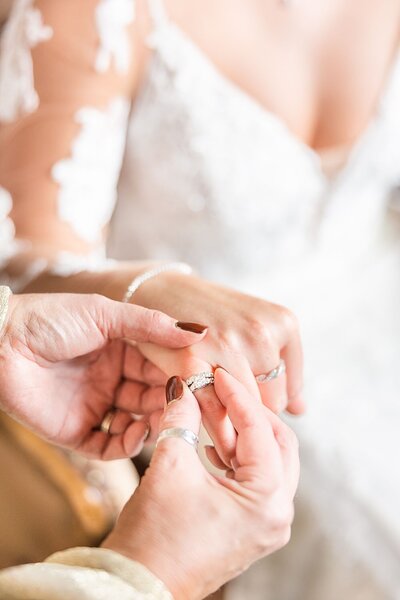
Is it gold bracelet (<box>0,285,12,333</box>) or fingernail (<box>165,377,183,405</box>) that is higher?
fingernail (<box>165,377,183,405</box>)

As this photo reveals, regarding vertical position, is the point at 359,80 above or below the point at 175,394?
above

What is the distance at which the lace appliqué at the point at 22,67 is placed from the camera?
0.86 m

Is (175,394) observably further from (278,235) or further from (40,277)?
(278,235)

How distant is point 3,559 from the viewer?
762mm

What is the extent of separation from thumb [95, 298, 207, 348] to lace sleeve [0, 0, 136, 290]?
195 mm

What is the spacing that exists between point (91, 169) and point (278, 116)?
0.30m

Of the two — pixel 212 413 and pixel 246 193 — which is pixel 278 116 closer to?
pixel 246 193

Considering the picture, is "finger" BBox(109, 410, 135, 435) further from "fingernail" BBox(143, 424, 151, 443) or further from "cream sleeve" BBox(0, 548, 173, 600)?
"cream sleeve" BBox(0, 548, 173, 600)

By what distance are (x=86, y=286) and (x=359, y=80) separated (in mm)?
590

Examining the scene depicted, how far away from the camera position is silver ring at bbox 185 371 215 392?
0.58 m

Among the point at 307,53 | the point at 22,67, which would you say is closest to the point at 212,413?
the point at 22,67

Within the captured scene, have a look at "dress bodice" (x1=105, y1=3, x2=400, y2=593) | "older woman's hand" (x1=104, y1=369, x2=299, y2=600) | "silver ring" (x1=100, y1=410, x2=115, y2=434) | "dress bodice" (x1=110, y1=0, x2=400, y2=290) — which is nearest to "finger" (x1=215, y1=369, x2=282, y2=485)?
"older woman's hand" (x1=104, y1=369, x2=299, y2=600)

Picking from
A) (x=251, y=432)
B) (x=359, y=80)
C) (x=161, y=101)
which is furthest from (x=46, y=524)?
(x=359, y=80)

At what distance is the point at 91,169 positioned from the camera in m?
0.88
